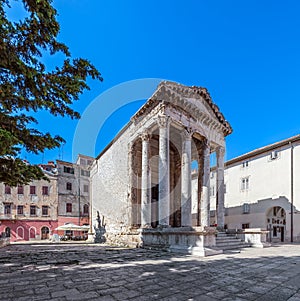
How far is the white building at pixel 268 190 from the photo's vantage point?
16484mm

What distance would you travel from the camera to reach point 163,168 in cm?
1020

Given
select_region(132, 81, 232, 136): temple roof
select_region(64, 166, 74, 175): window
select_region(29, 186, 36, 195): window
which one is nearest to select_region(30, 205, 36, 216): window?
select_region(29, 186, 36, 195): window

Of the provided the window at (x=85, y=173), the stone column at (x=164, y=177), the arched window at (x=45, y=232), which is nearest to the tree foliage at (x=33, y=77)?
the stone column at (x=164, y=177)

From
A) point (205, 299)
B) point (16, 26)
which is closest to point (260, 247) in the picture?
point (205, 299)

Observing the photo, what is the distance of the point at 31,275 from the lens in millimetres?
Result: 4895

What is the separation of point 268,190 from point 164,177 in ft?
40.7

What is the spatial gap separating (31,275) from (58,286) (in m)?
1.38

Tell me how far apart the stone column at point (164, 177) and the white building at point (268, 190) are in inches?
462

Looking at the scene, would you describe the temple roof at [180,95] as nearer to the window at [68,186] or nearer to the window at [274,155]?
the window at [274,155]

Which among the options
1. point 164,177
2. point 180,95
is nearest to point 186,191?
point 164,177

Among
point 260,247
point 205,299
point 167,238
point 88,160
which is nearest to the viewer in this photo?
point 205,299

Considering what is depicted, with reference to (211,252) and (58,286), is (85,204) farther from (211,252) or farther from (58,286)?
(58,286)

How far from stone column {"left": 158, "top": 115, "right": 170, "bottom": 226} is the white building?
11737 mm

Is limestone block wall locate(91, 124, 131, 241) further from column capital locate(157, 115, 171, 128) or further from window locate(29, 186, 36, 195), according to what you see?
window locate(29, 186, 36, 195)
